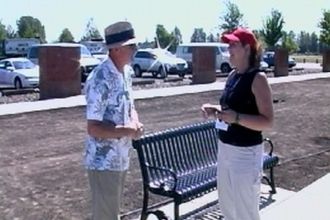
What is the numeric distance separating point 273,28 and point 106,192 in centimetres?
5890

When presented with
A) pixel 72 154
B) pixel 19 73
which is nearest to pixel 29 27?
pixel 19 73

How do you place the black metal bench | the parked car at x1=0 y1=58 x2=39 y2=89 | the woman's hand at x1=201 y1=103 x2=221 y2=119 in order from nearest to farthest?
the woman's hand at x1=201 y1=103 x2=221 y2=119 < the black metal bench < the parked car at x1=0 y1=58 x2=39 y2=89

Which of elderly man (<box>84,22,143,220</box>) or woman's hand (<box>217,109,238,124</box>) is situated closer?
elderly man (<box>84,22,143,220</box>)

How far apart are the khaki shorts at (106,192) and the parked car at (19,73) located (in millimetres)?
21170

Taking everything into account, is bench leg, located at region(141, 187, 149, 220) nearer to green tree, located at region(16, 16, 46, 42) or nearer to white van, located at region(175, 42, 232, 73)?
white van, located at region(175, 42, 232, 73)

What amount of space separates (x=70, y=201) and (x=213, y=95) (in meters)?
14.6

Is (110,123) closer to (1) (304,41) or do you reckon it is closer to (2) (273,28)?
(2) (273,28)

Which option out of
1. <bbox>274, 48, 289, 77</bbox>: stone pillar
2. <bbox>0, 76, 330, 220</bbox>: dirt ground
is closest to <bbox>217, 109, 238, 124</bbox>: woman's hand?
<bbox>0, 76, 330, 220</bbox>: dirt ground

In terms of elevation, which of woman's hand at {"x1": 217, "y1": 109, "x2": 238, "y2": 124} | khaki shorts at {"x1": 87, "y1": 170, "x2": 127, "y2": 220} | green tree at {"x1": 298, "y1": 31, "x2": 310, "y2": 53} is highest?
woman's hand at {"x1": 217, "y1": 109, "x2": 238, "y2": 124}

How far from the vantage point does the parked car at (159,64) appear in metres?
35.5

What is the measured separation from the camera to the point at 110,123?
4.07 m

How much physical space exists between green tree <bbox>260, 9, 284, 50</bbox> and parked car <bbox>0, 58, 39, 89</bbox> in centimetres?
3807

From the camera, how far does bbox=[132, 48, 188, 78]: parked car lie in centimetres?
3547

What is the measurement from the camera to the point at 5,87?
26.4m
